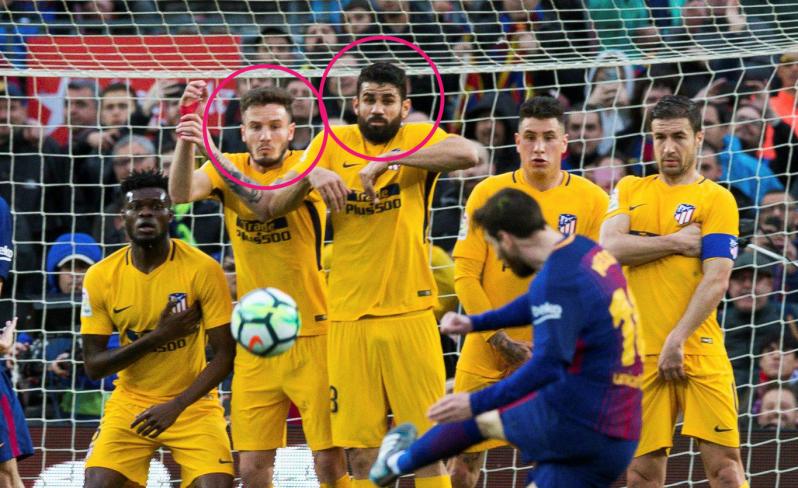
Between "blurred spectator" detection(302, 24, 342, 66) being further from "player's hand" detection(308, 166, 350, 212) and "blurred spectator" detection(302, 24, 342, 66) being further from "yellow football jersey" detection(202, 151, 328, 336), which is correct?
"player's hand" detection(308, 166, 350, 212)

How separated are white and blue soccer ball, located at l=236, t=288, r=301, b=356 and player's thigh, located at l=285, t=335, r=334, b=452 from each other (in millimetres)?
810

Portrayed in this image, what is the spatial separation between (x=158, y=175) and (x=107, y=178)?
3.15 m

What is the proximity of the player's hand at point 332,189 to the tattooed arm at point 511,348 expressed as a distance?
3.61 feet

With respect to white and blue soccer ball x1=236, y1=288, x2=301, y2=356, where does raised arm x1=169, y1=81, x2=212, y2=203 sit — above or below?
above

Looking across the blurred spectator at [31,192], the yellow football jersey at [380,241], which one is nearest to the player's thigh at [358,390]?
the yellow football jersey at [380,241]

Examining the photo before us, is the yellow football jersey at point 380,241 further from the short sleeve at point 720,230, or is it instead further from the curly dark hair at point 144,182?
the short sleeve at point 720,230

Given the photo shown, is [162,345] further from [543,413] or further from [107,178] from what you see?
[107,178]

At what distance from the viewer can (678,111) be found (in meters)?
6.61

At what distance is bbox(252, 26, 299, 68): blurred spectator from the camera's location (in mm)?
9320

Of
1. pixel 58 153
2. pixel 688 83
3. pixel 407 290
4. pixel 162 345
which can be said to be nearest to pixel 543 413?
pixel 407 290

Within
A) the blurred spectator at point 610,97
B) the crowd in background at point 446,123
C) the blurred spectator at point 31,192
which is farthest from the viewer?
the blurred spectator at point 610,97

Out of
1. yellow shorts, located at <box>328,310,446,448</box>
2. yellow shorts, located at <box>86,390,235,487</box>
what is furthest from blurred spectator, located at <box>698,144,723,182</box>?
yellow shorts, located at <box>86,390,235,487</box>

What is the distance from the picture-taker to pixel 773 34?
8.82m

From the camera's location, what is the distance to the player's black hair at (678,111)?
6609mm
